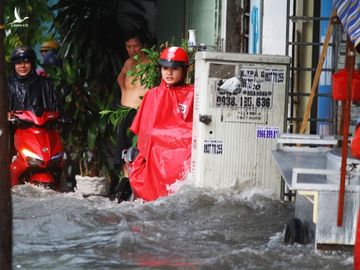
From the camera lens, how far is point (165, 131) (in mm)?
10500

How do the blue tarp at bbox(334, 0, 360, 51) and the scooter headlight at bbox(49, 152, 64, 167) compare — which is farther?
the scooter headlight at bbox(49, 152, 64, 167)

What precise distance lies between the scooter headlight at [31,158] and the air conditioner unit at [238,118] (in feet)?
7.99

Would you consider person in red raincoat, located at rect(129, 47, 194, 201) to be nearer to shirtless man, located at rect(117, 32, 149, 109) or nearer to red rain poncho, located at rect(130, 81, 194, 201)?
red rain poncho, located at rect(130, 81, 194, 201)

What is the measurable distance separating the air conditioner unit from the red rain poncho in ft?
1.26

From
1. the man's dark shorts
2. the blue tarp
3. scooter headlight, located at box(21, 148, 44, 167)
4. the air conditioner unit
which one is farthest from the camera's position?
scooter headlight, located at box(21, 148, 44, 167)

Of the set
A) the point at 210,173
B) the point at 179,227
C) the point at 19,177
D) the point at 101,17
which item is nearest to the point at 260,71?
the point at 210,173

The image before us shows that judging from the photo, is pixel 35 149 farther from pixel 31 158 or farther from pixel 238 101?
pixel 238 101

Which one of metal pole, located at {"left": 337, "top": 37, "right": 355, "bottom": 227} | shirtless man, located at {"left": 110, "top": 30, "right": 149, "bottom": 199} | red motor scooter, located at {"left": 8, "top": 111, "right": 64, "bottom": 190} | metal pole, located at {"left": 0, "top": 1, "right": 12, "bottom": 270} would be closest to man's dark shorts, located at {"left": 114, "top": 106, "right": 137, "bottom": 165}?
shirtless man, located at {"left": 110, "top": 30, "right": 149, "bottom": 199}

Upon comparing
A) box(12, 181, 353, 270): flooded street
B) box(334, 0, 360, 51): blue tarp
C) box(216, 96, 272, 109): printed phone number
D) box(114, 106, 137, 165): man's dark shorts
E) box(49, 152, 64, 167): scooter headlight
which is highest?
box(334, 0, 360, 51): blue tarp

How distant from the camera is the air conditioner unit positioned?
991cm

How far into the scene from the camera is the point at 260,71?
995cm

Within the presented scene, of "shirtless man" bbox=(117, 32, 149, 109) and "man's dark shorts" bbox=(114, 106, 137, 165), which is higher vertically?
"shirtless man" bbox=(117, 32, 149, 109)

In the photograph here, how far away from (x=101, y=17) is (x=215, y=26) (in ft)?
6.24

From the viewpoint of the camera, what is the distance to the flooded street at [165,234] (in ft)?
26.0
